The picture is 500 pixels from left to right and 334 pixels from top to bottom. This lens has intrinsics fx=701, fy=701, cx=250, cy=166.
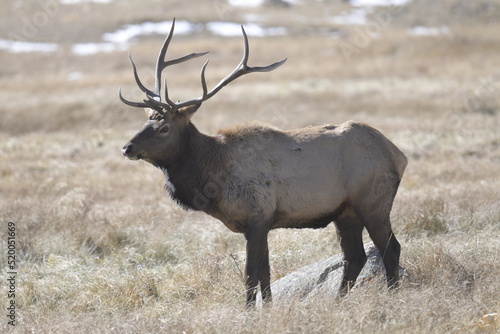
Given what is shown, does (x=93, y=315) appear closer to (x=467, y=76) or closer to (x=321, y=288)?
(x=321, y=288)

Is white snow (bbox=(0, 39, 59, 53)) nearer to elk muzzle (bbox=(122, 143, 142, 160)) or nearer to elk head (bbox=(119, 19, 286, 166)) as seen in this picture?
elk head (bbox=(119, 19, 286, 166))

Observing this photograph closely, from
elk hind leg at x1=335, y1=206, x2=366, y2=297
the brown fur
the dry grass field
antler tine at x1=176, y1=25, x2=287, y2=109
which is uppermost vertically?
antler tine at x1=176, y1=25, x2=287, y2=109

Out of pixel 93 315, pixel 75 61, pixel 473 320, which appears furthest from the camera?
pixel 75 61

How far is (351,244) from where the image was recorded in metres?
7.51

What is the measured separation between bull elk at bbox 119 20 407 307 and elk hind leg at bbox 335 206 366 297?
11 mm

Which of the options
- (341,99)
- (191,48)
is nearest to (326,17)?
(191,48)

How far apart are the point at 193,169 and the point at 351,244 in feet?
6.13

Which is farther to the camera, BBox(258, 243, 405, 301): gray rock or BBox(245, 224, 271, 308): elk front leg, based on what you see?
BBox(258, 243, 405, 301): gray rock

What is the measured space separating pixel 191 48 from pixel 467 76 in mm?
18002

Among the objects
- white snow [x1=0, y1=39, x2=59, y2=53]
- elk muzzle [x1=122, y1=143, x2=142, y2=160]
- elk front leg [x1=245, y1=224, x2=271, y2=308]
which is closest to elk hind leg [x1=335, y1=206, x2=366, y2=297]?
elk front leg [x1=245, y1=224, x2=271, y2=308]

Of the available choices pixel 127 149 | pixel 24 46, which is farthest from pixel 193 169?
pixel 24 46

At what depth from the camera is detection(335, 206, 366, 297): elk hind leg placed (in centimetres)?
739

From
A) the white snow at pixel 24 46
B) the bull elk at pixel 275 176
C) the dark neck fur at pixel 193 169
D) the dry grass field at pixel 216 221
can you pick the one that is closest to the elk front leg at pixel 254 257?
the bull elk at pixel 275 176

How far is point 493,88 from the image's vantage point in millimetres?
25328
